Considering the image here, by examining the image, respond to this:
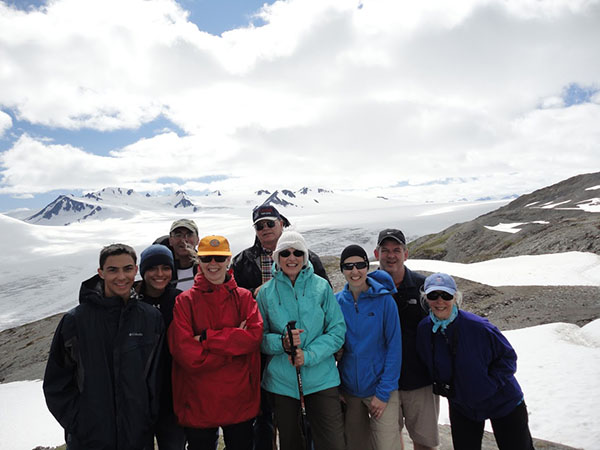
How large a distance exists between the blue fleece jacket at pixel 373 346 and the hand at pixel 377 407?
0.08m

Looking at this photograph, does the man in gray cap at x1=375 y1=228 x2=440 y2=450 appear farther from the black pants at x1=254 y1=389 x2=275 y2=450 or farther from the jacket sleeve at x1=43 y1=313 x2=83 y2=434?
the jacket sleeve at x1=43 y1=313 x2=83 y2=434

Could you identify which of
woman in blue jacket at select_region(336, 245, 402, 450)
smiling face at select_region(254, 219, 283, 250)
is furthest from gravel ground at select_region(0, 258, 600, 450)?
smiling face at select_region(254, 219, 283, 250)

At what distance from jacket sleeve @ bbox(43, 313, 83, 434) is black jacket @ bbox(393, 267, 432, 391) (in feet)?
14.5

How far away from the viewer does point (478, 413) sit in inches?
187

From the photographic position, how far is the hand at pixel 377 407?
4.87m

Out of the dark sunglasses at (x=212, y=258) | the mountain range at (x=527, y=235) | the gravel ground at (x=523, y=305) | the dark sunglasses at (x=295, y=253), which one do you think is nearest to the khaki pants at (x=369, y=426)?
the dark sunglasses at (x=295, y=253)

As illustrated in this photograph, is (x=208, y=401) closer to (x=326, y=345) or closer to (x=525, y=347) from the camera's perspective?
(x=326, y=345)

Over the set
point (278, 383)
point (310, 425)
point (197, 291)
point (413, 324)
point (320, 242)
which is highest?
point (197, 291)

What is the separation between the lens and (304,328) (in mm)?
4898

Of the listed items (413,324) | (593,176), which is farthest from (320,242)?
(413,324)

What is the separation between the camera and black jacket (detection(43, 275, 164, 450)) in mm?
4223

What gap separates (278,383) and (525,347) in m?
14.7

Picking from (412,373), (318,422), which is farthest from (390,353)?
(318,422)

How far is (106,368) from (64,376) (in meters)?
0.50
